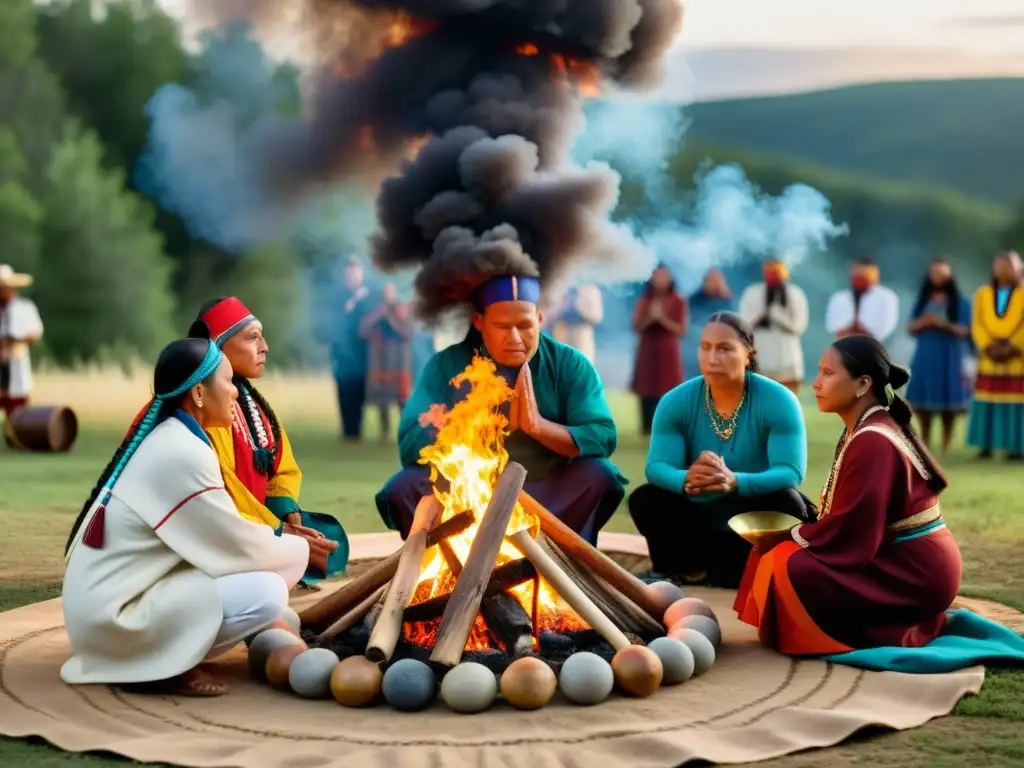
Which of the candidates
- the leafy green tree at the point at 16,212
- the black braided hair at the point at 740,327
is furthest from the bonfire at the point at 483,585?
the leafy green tree at the point at 16,212

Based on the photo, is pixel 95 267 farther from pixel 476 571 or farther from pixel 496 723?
pixel 496 723

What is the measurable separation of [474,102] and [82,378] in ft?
69.4

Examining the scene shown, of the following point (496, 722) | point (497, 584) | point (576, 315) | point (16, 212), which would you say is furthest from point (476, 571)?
point (16, 212)

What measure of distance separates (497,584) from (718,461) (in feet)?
5.29

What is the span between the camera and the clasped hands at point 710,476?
6406 mm

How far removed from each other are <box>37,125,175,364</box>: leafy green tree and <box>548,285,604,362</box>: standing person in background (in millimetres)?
11442

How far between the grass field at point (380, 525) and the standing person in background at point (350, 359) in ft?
1.03

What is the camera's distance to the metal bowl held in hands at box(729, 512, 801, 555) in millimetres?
5547

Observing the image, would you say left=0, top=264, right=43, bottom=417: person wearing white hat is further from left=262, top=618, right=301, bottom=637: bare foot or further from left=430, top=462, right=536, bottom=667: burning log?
left=430, top=462, right=536, bottom=667: burning log

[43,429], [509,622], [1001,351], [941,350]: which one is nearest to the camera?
[509,622]

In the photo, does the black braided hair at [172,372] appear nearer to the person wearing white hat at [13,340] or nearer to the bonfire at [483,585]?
the bonfire at [483,585]

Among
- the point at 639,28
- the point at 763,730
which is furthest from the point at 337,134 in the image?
the point at 763,730

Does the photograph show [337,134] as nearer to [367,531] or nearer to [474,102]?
A: [474,102]

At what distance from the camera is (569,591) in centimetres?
523
